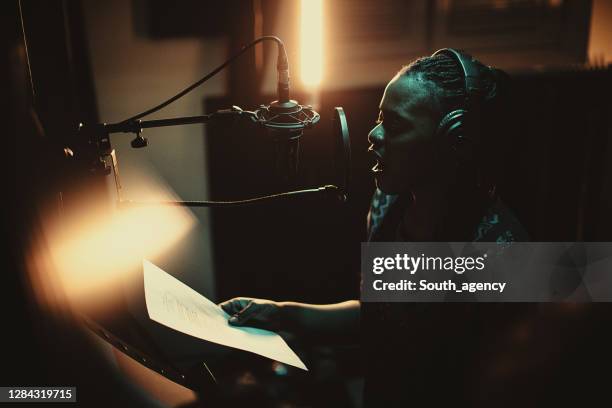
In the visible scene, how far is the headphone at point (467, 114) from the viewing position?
5.33 ft

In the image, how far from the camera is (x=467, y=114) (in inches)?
64.4

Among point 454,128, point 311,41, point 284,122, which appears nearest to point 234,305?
point 284,122

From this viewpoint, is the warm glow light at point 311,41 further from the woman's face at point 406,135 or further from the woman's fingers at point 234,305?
the woman's fingers at point 234,305

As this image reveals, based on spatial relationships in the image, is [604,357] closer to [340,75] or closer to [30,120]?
[30,120]

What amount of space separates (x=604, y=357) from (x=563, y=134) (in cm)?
201

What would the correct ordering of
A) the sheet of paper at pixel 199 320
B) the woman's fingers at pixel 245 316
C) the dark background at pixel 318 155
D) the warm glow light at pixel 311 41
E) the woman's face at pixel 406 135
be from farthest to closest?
the warm glow light at pixel 311 41, the dark background at pixel 318 155, the woman's face at pixel 406 135, the woman's fingers at pixel 245 316, the sheet of paper at pixel 199 320

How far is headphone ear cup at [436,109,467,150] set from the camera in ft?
5.34

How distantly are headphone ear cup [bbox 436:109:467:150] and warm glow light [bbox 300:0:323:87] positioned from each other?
1511mm

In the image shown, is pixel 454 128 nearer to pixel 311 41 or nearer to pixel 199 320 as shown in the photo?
pixel 199 320

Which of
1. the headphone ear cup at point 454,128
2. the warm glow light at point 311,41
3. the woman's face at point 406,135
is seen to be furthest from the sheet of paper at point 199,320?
the warm glow light at point 311,41

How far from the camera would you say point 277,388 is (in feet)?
6.26

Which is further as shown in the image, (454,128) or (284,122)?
(454,128)

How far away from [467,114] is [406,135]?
20cm

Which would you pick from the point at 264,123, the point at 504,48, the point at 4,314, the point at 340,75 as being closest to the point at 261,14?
the point at 340,75
